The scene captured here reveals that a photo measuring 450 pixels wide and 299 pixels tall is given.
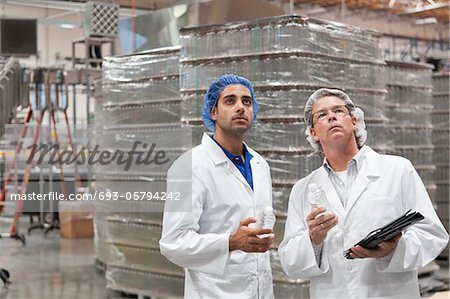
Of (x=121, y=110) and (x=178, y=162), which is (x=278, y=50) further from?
(x=178, y=162)

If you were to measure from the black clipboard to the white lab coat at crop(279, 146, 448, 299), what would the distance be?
4.4 inches

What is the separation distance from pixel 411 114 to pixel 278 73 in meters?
2.63

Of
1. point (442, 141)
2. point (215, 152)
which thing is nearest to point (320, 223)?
point (215, 152)

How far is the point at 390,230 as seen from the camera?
220 cm

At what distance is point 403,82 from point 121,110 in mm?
2934

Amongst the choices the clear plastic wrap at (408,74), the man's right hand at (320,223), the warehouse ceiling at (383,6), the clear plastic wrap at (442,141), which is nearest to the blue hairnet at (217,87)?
the man's right hand at (320,223)

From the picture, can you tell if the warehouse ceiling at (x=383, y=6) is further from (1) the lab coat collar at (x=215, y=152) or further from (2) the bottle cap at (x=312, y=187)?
(2) the bottle cap at (x=312, y=187)

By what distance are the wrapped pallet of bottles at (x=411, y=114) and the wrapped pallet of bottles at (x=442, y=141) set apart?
848 mm

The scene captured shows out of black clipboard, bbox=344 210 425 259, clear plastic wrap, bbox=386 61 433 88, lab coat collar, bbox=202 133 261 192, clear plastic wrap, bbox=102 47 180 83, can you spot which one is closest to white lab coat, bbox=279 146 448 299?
black clipboard, bbox=344 210 425 259

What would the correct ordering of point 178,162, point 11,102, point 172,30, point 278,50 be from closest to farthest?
1. point 178,162
2. point 278,50
3. point 11,102
4. point 172,30

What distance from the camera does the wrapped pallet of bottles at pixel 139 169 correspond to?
19.0 feet

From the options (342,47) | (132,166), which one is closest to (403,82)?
(342,47)

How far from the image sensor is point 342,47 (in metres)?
5.30

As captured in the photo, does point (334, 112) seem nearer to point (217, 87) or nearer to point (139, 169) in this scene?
point (217, 87)
